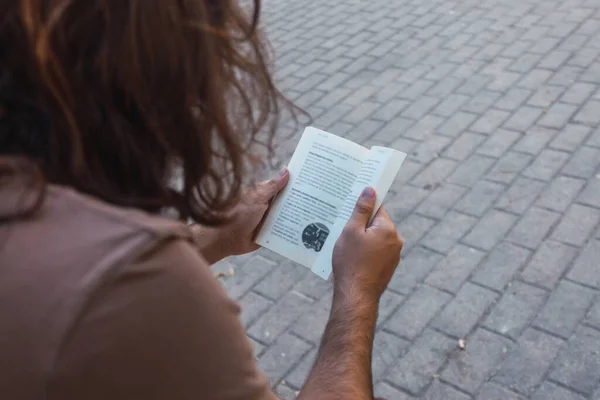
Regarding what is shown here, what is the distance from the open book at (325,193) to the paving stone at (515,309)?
4.45ft

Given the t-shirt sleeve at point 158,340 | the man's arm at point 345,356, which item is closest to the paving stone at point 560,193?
the man's arm at point 345,356

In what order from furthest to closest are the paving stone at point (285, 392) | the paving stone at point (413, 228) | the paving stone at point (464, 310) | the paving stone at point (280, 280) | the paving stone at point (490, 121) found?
the paving stone at point (490, 121) < the paving stone at point (413, 228) < the paving stone at point (280, 280) < the paving stone at point (464, 310) < the paving stone at point (285, 392)

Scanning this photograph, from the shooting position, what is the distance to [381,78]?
4.75 m

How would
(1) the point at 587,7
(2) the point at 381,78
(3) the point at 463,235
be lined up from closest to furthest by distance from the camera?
(3) the point at 463,235 → (2) the point at 381,78 → (1) the point at 587,7

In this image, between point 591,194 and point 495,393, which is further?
point 591,194

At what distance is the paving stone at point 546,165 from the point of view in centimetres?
355

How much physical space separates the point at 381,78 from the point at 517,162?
53.8 inches

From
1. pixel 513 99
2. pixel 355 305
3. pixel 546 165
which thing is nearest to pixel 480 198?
pixel 546 165

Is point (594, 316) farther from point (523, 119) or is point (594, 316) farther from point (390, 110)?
point (390, 110)

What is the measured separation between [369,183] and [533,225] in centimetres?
185

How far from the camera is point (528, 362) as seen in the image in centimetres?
262

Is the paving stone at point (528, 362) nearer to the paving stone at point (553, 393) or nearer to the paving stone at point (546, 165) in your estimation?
the paving stone at point (553, 393)

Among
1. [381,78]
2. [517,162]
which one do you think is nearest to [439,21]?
[381,78]

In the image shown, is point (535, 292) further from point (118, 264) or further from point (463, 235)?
point (118, 264)
